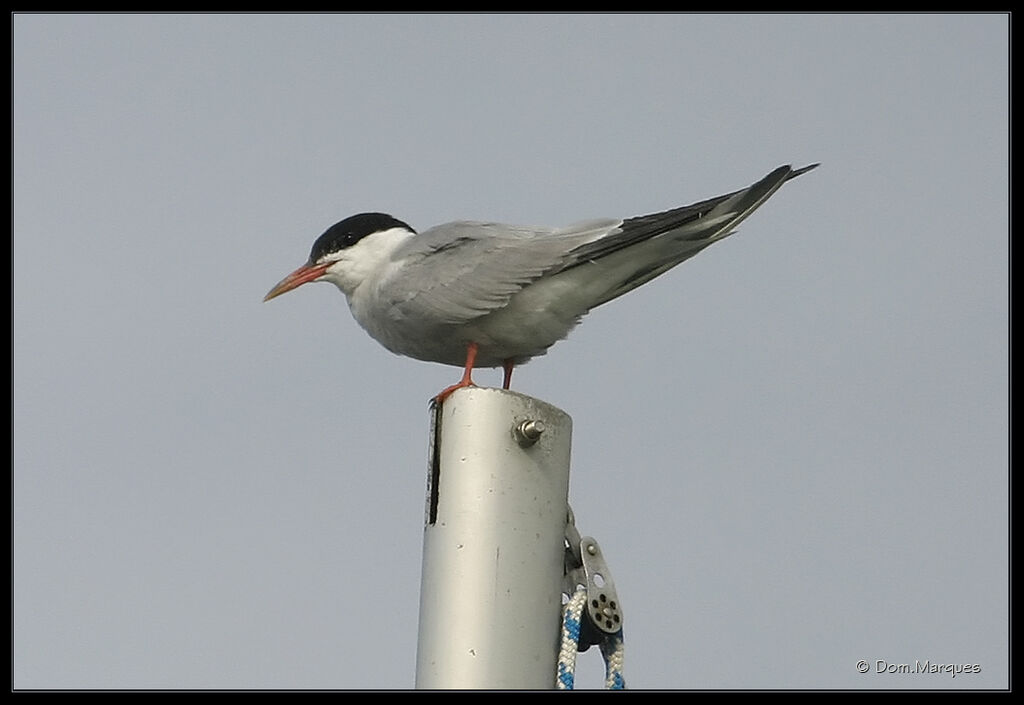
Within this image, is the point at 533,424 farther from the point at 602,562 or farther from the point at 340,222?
the point at 340,222

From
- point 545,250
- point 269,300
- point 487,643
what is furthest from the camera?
point 269,300

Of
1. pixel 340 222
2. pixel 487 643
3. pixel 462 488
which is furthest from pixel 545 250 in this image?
pixel 487 643

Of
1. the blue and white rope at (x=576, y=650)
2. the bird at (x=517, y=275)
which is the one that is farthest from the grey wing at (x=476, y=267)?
the blue and white rope at (x=576, y=650)

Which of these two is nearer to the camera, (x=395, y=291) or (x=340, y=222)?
(x=395, y=291)

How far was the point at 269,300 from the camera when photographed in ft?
18.0

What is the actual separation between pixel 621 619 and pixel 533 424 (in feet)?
1.66

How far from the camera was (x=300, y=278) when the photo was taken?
552 cm

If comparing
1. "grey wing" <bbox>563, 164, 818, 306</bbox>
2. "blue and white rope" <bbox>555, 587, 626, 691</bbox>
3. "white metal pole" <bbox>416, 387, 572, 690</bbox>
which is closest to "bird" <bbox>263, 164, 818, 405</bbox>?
"grey wing" <bbox>563, 164, 818, 306</bbox>

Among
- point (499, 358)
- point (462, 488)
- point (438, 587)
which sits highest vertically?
point (499, 358)

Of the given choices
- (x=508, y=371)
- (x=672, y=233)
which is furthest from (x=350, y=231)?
(x=672, y=233)

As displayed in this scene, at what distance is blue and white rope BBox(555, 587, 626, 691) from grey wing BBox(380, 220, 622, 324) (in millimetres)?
1466

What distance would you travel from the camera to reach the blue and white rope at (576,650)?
3.17 m

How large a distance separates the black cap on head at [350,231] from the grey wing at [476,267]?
0.67 metres

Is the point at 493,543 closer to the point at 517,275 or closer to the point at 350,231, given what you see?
the point at 517,275
